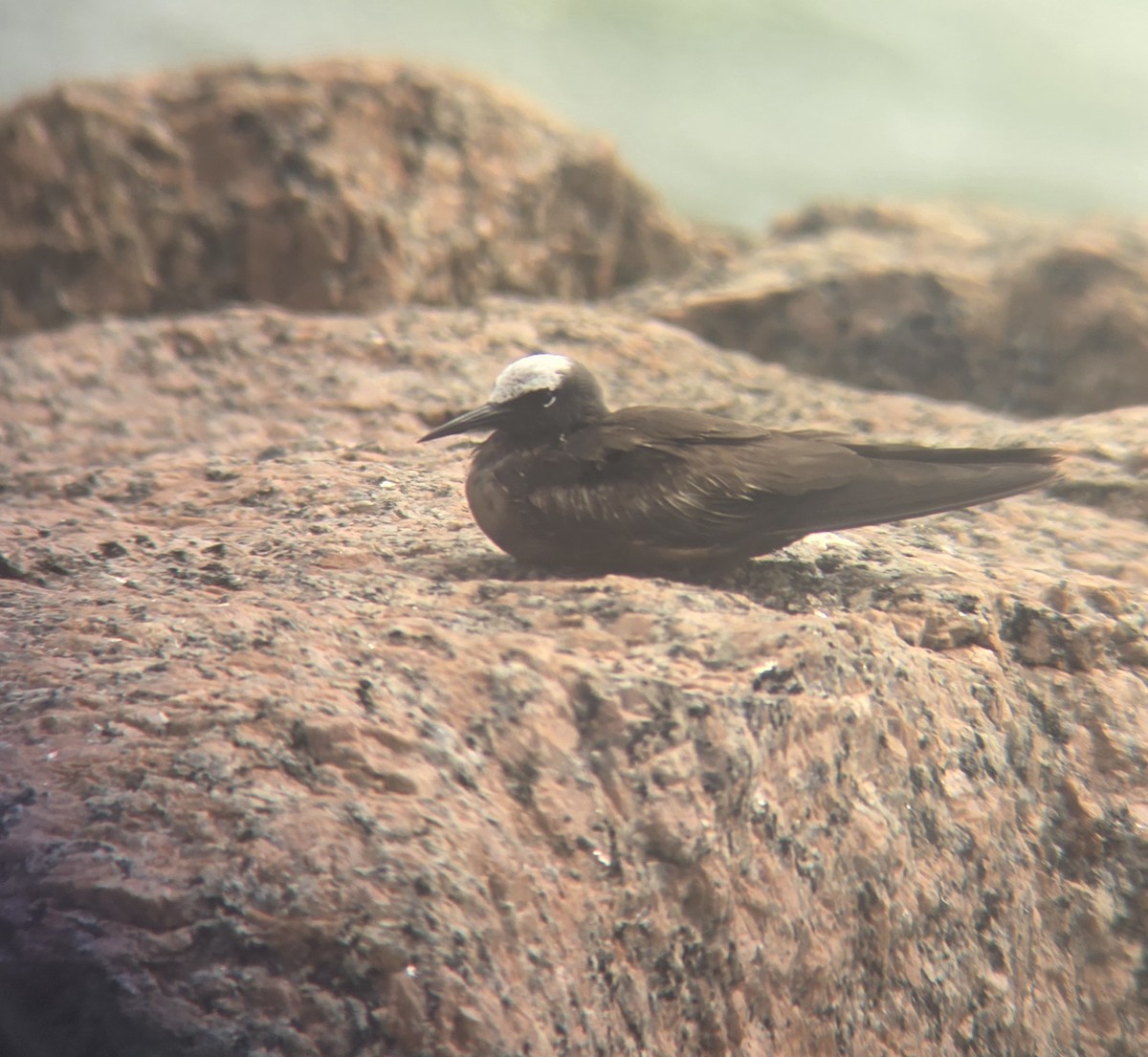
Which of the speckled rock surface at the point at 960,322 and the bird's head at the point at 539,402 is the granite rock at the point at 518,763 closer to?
the bird's head at the point at 539,402

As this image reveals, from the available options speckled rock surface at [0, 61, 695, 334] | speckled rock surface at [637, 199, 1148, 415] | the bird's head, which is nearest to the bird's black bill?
the bird's head

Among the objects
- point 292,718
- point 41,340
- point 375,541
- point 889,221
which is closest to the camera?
point 292,718

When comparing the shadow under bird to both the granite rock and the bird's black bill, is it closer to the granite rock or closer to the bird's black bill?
the bird's black bill

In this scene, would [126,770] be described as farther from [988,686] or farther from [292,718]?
[988,686]

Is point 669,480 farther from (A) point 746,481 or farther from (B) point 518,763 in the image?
(B) point 518,763

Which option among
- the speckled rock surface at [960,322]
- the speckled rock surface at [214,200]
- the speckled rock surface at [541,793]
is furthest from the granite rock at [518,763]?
the speckled rock surface at [960,322]

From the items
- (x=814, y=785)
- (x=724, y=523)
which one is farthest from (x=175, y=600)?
(x=814, y=785)

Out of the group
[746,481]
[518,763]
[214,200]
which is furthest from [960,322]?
[518,763]
